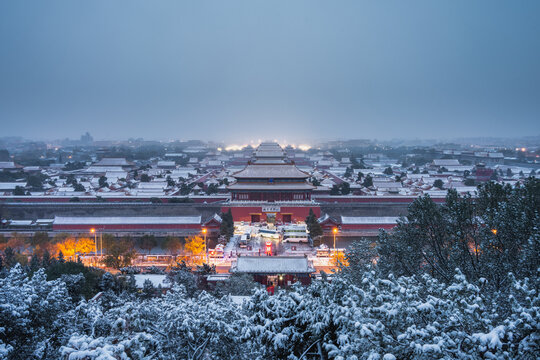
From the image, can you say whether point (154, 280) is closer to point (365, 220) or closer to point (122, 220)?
point (122, 220)

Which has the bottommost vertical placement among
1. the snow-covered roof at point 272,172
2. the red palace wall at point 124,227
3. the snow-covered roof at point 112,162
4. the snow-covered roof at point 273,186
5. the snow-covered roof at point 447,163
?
the red palace wall at point 124,227

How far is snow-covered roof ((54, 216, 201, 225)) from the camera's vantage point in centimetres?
2217

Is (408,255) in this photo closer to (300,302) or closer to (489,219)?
(489,219)

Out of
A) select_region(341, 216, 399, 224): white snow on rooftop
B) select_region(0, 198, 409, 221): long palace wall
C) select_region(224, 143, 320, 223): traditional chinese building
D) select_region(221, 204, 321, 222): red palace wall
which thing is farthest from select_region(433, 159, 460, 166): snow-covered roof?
select_region(221, 204, 321, 222): red palace wall

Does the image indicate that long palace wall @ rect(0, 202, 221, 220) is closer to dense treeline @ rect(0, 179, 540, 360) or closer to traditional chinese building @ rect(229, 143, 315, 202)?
traditional chinese building @ rect(229, 143, 315, 202)

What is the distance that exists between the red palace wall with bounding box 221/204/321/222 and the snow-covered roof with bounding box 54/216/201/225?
321 centimetres

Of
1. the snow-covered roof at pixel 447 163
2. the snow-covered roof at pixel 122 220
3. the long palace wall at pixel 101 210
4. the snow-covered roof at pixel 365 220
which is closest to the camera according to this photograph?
the snow-covered roof at pixel 122 220

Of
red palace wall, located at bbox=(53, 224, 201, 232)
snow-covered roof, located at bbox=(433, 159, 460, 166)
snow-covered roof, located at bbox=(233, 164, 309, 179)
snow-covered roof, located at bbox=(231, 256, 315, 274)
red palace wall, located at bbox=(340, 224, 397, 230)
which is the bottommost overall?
red palace wall, located at bbox=(340, 224, 397, 230)

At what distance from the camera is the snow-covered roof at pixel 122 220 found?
22.2 meters

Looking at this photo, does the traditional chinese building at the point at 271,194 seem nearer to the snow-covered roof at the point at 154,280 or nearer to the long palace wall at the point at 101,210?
the long palace wall at the point at 101,210

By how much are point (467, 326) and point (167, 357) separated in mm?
4028

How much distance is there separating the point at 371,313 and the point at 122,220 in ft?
67.4

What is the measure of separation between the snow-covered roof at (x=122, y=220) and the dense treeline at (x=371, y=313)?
48.1 feet

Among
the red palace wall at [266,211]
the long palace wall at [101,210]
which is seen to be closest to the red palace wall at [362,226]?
the red palace wall at [266,211]
